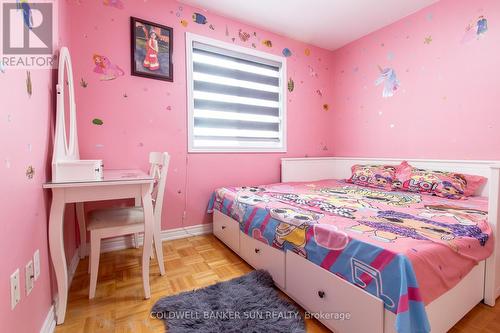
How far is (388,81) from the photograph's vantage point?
2.79 meters

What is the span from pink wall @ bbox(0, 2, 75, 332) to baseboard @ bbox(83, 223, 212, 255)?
897 mm

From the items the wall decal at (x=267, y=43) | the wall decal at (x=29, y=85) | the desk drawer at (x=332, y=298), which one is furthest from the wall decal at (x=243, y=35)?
the desk drawer at (x=332, y=298)

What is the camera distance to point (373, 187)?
251 cm

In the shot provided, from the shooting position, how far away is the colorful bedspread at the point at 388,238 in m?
0.88

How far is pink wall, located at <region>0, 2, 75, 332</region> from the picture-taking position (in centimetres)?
79

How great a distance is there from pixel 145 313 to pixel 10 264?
0.74 metres

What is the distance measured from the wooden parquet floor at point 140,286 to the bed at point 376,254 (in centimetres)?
10

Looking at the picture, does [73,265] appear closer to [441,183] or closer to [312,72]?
[441,183]

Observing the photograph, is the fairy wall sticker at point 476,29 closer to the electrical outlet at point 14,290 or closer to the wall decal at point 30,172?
the wall decal at point 30,172

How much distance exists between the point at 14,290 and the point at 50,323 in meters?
0.52

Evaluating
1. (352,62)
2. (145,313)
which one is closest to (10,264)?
(145,313)

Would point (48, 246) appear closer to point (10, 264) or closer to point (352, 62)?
point (10, 264)

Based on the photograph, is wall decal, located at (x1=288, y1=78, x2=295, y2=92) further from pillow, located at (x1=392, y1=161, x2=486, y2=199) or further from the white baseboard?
the white baseboard

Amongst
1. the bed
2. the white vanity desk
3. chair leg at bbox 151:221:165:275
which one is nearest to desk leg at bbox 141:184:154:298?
the white vanity desk
